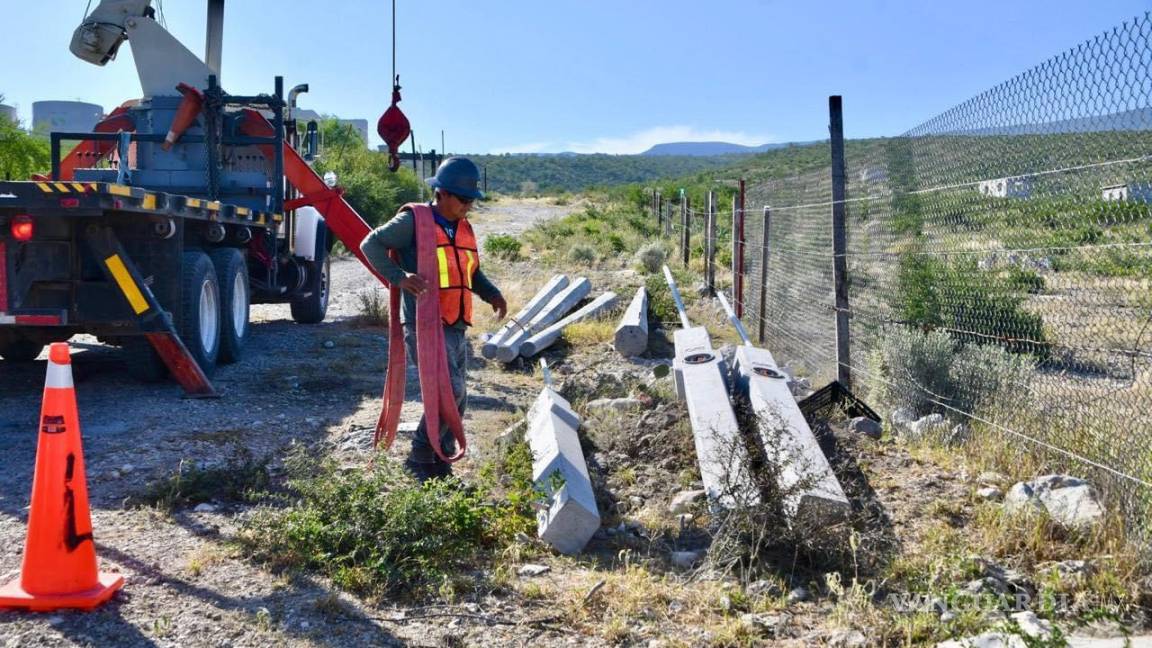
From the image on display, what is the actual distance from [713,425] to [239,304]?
564 cm

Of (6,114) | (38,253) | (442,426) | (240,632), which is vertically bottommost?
(240,632)

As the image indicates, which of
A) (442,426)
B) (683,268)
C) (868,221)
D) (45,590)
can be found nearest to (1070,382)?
(868,221)

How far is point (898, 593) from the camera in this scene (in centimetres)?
411

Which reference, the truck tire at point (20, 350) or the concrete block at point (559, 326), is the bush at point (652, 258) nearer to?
the concrete block at point (559, 326)

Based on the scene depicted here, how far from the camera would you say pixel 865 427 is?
6508 millimetres

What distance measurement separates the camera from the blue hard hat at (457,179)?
17.7ft

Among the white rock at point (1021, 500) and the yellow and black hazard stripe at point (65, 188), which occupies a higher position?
the yellow and black hazard stripe at point (65, 188)

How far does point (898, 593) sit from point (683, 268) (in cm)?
1367

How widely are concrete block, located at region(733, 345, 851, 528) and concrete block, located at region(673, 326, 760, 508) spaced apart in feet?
0.47

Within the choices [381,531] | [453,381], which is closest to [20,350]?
[453,381]

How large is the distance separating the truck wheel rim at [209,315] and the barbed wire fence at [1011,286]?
4791 mm

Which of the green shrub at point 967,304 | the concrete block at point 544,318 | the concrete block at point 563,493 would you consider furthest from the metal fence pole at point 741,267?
the concrete block at point 563,493

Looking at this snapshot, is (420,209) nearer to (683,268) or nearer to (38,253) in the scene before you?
(38,253)

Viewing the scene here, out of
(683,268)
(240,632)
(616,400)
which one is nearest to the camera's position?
(240,632)
